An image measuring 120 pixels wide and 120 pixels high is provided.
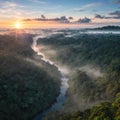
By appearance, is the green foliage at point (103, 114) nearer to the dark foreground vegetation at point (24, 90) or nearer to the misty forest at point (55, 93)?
the misty forest at point (55, 93)

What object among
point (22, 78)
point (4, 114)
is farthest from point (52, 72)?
point (4, 114)

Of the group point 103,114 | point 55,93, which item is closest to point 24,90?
point 55,93

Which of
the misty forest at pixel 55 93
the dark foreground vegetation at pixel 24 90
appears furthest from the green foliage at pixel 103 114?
the dark foreground vegetation at pixel 24 90

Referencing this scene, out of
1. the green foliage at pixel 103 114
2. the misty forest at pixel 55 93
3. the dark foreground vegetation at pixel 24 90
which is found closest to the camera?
the green foliage at pixel 103 114

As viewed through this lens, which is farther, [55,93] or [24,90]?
[55,93]

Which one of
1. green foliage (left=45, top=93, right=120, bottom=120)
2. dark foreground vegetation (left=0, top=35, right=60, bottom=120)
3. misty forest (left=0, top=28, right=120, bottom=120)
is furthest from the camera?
dark foreground vegetation (left=0, top=35, right=60, bottom=120)

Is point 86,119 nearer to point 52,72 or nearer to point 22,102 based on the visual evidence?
point 22,102

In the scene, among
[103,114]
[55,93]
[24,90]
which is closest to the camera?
[103,114]

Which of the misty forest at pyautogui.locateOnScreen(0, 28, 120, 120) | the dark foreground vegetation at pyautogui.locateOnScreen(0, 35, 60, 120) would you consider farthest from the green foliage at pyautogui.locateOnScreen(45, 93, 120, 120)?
the dark foreground vegetation at pyautogui.locateOnScreen(0, 35, 60, 120)

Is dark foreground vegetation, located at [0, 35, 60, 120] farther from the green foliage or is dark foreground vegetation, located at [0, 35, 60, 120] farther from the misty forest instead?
the green foliage

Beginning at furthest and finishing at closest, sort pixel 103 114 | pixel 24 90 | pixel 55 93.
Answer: pixel 55 93 → pixel 24 90 → pixel 103 114

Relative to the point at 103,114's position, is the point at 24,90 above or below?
below

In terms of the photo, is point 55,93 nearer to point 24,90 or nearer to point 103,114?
point 24,90
